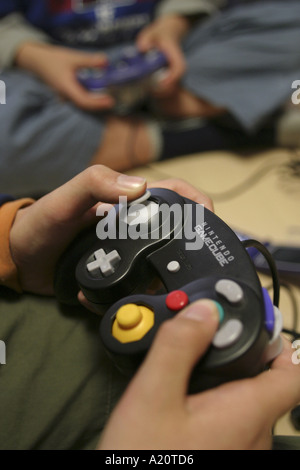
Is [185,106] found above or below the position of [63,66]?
below

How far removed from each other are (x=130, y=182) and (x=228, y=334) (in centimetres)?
15

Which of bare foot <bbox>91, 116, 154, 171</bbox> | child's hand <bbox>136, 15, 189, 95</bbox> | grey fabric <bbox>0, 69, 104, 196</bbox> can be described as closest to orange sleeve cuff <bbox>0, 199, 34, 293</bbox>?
grey fabric <bbox>0, 69, 104, 196</bbox>

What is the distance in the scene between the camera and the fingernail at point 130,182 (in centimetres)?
33

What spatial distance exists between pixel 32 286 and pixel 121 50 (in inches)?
24.3

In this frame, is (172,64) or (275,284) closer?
(275,284)

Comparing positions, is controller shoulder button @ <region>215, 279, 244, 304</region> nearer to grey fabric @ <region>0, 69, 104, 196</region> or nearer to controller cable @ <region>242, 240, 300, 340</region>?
controller cable @ <region>242, 240, 300, 340</region>

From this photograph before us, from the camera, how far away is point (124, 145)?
768 millimetres

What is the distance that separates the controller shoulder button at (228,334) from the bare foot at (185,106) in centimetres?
64

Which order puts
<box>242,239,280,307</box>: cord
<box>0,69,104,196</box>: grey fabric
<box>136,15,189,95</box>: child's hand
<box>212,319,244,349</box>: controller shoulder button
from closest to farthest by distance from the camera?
<box>212,319,244,349</box>: controller shoulder button
<box>242,239,280,307</box>: cord
<box>0,69,104,196</box>: grey fabric
<box>136,15,189,95</box>: child's hand

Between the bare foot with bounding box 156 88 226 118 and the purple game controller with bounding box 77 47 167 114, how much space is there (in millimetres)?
61

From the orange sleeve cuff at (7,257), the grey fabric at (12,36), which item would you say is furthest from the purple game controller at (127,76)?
the orange sleeve cuff at (7,257)

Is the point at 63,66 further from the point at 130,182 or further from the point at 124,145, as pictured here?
the point at 130,182

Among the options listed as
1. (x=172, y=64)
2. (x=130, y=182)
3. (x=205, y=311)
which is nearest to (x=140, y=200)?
(x=130, y=182)

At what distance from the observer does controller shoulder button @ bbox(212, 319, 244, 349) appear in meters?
0.25
